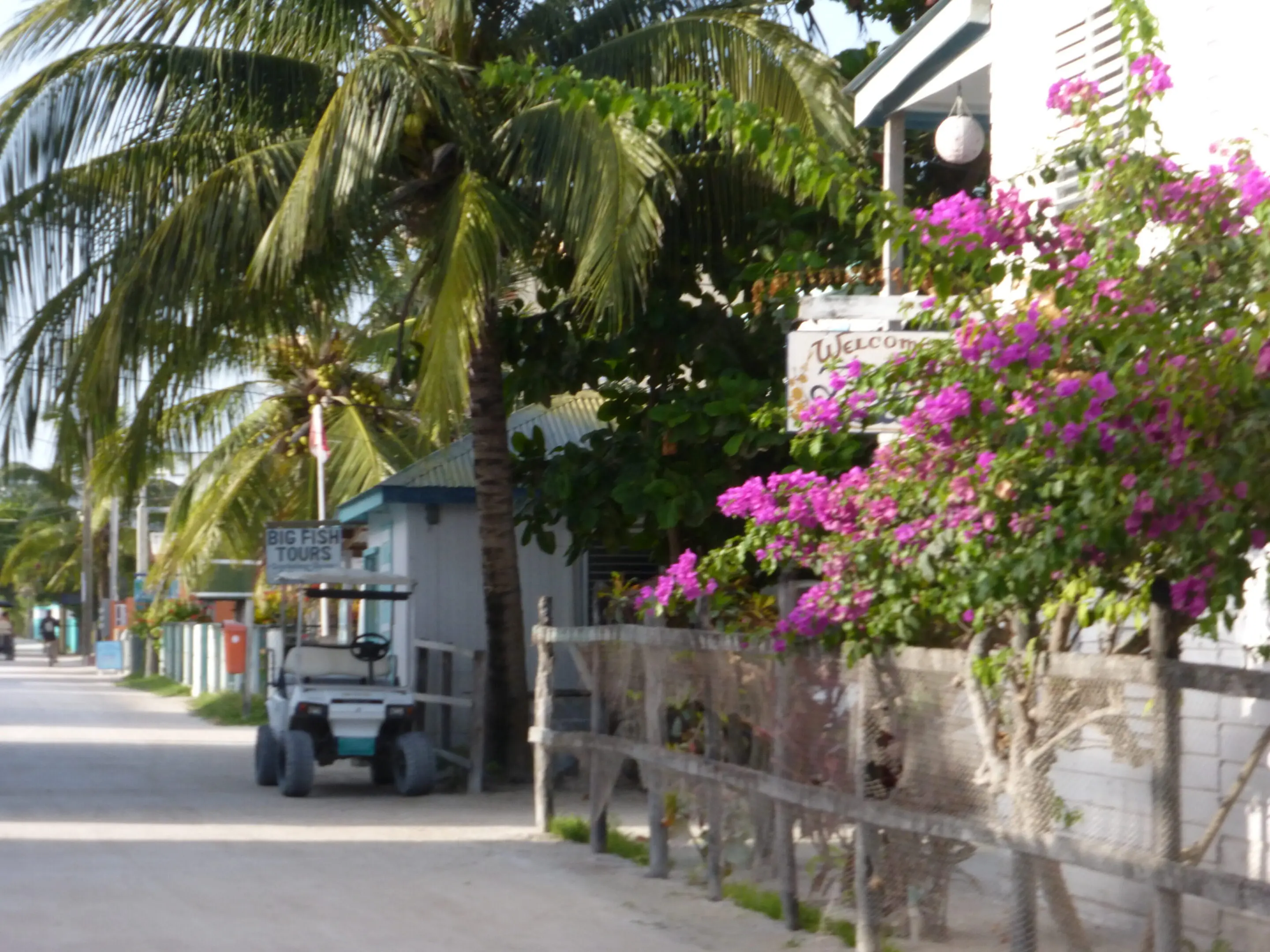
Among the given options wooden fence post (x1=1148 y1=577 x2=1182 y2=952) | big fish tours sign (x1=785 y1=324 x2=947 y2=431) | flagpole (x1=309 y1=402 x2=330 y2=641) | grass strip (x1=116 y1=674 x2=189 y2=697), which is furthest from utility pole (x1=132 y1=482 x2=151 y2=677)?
wooden fence post (x1=1148 y1=577 x2=1182 y2=952)

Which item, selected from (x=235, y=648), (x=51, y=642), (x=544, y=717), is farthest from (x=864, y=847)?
(x=51, y=642)

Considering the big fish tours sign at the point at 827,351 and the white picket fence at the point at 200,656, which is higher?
the big fish tours sign at the point at 827,351

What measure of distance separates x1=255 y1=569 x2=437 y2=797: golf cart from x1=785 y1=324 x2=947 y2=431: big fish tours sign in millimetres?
7071

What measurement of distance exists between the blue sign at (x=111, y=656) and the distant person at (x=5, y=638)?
8.61 m

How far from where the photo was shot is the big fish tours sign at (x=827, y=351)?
8023 mm

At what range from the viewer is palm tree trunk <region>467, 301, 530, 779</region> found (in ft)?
48.8

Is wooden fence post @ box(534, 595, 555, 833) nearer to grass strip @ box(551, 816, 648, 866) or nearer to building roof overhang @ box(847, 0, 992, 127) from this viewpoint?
grass strip @ box(551, 816, 648, 866)

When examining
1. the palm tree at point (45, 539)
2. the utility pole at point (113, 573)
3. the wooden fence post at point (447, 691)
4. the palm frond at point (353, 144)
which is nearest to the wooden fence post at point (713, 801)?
the palm frond at point (353, 144)

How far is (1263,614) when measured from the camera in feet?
25.1

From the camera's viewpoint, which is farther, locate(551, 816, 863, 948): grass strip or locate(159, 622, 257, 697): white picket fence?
locate(159, 622, 257, 697): white picket fence

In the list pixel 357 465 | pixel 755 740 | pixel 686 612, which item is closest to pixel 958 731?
pixel 755 740

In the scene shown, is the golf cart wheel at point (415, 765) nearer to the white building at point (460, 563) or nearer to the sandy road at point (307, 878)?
the sandy road at point (307, 878)

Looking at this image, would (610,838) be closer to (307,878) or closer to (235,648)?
(307,878)

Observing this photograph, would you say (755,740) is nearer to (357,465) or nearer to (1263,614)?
(1263,614)
